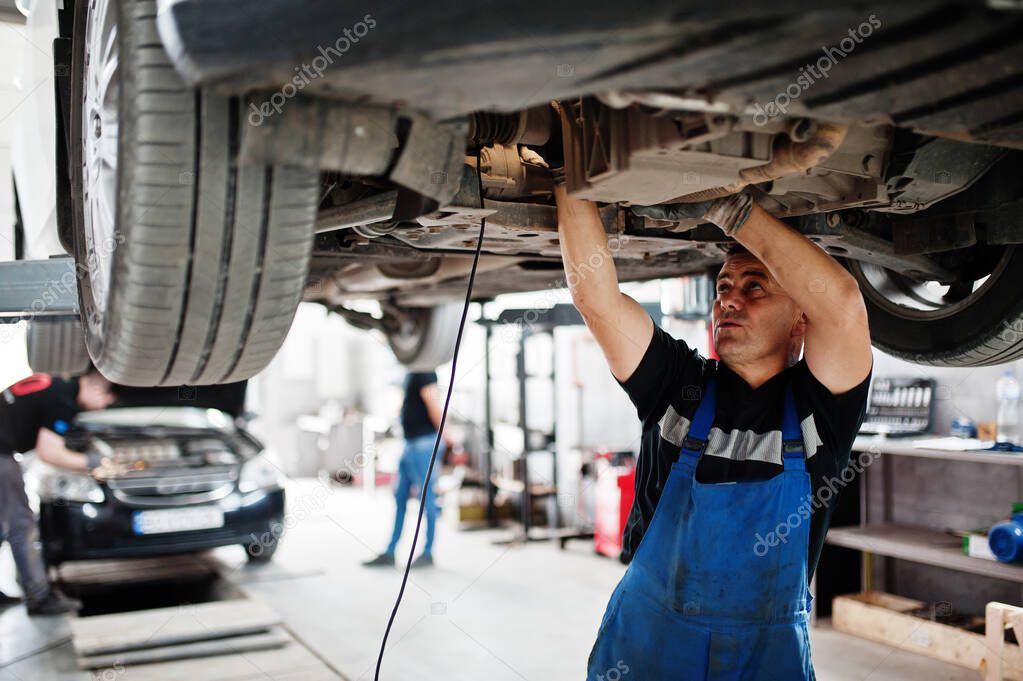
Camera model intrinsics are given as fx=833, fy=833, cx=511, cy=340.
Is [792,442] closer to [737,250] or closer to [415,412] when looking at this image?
[737,250]

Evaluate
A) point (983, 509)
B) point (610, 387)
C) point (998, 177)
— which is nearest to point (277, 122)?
point (998, 177)

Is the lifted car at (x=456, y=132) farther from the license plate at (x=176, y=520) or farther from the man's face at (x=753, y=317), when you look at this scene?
the license plate at (x=176, y=520)

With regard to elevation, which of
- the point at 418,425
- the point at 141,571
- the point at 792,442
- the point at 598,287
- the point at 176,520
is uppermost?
the point at 598,287

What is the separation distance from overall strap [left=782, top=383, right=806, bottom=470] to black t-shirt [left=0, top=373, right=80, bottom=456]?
390 cm

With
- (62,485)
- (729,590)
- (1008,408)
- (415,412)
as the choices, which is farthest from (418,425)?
(729,590)

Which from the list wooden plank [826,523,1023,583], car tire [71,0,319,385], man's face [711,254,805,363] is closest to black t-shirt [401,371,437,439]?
wooden plank [826,523,1023,583]

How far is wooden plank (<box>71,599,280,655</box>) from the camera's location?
344 centimetres

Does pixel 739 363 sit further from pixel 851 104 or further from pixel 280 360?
pixel 280 360

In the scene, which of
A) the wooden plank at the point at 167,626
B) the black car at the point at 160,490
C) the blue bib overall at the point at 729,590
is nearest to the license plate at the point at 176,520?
the black car at the point at 160,490

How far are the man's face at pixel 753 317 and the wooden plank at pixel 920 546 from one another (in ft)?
6.58

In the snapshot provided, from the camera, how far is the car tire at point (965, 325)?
6.55ft

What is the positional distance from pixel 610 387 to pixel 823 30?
598cm

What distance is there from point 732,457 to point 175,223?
3.83ft

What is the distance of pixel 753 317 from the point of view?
1.86 m
